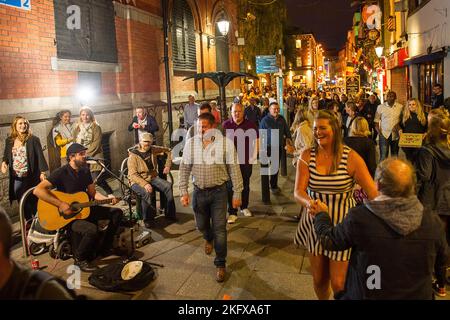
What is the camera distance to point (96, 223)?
18.3 feet

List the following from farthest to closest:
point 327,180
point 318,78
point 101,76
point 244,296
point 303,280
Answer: point 318,78
point 101,76
point 303,280
point 244,296
point 327,180

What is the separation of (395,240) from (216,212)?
2845 millimetres

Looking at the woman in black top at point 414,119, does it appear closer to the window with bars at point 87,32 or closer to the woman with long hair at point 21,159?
the woman with long hair at point 21,159

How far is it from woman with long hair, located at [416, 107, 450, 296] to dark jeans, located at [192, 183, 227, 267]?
2.20 m

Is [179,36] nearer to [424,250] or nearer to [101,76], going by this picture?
[101,76]

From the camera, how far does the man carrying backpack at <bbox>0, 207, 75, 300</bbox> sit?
2051 mm

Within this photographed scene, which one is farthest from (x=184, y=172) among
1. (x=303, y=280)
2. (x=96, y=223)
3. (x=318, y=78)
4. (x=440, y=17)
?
(x=318, y=78)

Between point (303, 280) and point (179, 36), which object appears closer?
point (303, 280)

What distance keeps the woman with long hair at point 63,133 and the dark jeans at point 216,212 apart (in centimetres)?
395

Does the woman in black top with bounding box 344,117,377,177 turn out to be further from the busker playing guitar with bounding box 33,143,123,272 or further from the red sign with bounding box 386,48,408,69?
the red sign with bounding box 386,48,408,69

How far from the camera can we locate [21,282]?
82.0 inches

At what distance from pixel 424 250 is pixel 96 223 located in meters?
4.21

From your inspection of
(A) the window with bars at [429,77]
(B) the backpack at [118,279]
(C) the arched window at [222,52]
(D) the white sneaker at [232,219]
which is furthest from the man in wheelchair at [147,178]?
(C) the arched window at [222,52]

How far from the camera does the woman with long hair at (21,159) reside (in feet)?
21.7
